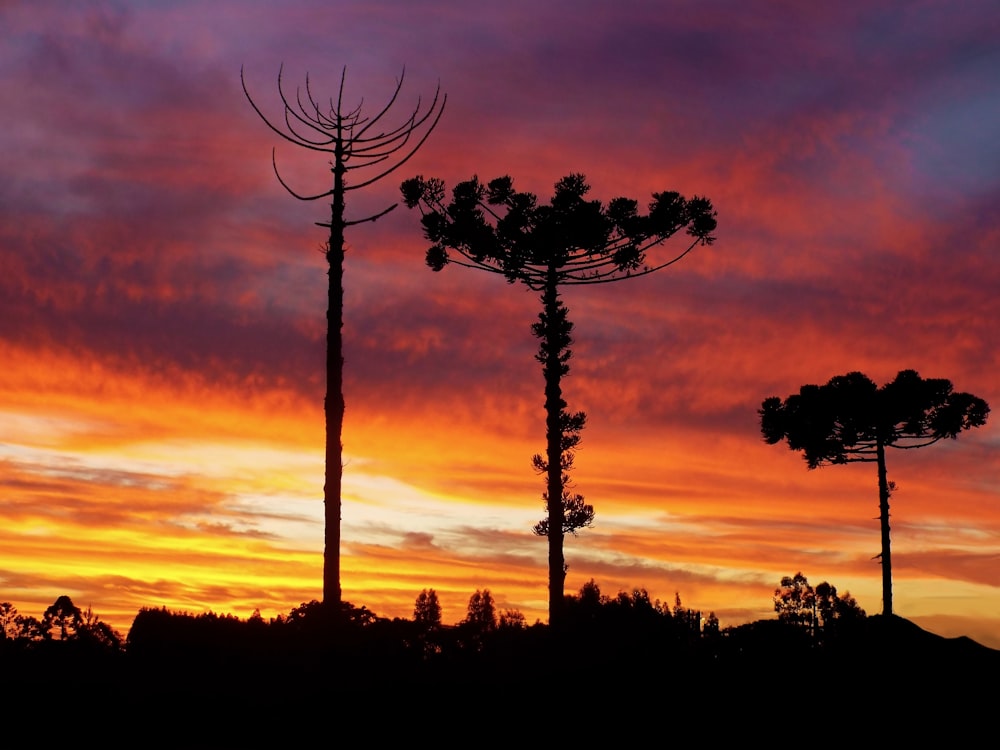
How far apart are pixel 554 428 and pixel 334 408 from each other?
28.7 ft

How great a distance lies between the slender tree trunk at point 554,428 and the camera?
27.6 m

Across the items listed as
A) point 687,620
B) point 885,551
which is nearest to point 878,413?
point 885,551

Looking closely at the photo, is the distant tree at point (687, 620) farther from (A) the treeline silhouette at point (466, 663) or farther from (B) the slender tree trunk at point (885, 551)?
(B) the slender tree trunk at point (885, 551)

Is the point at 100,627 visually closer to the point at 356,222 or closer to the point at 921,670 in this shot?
the point at 356,222

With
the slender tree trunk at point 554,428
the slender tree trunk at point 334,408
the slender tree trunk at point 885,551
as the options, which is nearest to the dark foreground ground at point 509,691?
the slender tree trunk at point 334,408

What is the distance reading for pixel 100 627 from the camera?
19.4m

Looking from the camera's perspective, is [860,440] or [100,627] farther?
[860,440]

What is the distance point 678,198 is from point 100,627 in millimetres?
20025

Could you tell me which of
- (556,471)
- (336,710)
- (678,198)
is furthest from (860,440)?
(336,710)

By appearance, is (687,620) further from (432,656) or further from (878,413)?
(878,413)

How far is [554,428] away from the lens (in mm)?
28469

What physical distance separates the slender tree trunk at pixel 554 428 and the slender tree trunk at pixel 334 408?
782 centimetres

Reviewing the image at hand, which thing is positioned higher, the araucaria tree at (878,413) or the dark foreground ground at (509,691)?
the araucaria tree at (878,413)

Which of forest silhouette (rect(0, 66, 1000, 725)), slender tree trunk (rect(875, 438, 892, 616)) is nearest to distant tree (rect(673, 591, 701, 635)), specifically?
forest silhouette (rect(0, 66, 1000, 725))
